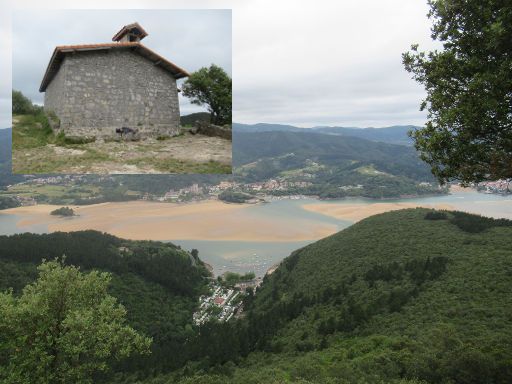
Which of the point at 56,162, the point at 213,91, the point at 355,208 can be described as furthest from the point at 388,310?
the point at 355,208

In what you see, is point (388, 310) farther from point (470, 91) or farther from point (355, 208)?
point (355, 208)

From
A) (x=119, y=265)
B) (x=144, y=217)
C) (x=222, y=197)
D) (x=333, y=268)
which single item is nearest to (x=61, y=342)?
(x=333, y=268)

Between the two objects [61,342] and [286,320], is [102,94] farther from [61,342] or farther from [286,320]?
[286,320]

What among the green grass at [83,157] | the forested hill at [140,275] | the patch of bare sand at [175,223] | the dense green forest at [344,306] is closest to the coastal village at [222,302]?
the forested hill at [140,275]

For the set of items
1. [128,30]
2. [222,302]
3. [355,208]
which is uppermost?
[128,30]

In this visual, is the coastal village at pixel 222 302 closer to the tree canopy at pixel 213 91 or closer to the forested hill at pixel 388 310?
the forested hill at pixel 388 310

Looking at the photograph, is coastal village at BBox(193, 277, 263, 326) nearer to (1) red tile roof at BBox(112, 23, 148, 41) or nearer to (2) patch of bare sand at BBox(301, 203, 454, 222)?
(2) patch of bare sand at BBox(301, 203, 454, 222)
